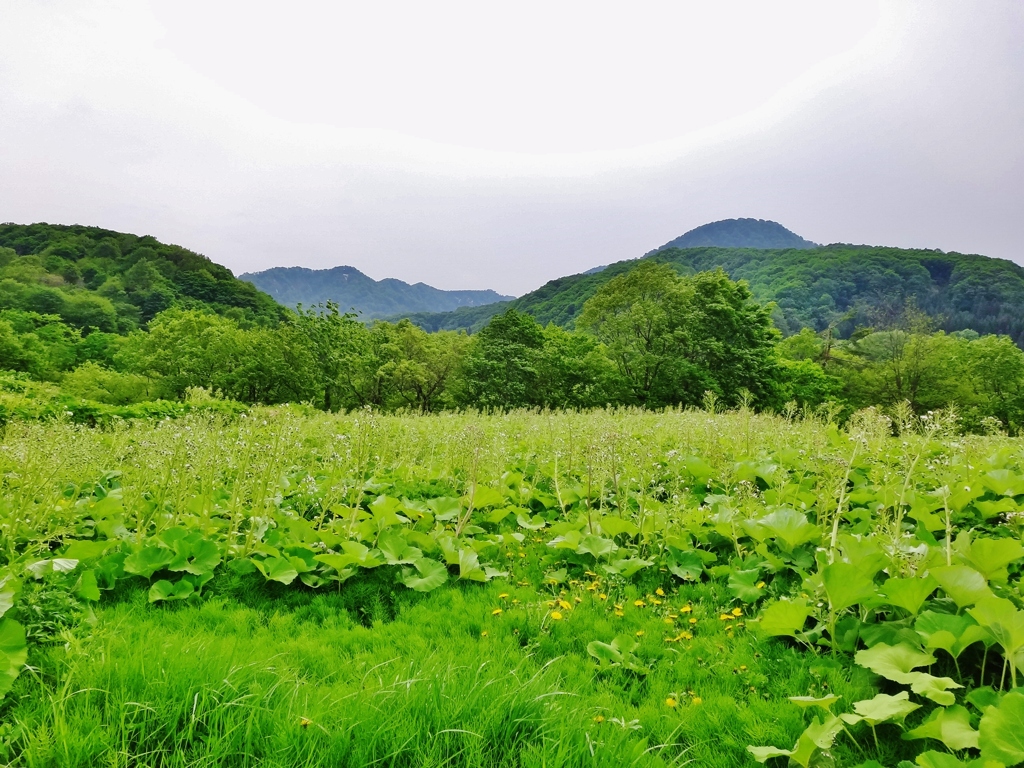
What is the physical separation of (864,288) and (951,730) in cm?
10882

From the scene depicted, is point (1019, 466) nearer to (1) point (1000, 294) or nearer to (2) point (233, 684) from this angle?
(2) point (233, 684)

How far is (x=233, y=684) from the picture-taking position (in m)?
2.12

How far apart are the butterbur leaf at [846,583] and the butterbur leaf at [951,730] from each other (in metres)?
0.59

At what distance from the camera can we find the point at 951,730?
1755 millimetres

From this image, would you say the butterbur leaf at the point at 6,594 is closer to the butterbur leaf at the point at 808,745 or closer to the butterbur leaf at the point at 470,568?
the butterbur leaf at the point at 470,568

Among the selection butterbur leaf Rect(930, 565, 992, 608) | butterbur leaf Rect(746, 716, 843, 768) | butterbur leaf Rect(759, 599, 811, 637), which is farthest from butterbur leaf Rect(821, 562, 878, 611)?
butterbur leaf Rect(746, 716, 843, 768)

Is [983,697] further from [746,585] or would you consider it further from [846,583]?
[746,585]

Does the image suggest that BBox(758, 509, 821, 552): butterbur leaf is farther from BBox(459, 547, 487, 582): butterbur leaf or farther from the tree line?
the tree line

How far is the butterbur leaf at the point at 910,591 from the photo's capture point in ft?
7.64

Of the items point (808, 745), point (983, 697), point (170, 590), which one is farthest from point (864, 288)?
point (170, 590)

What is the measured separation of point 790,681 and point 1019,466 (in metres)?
5.23

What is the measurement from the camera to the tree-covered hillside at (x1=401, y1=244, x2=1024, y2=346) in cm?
7869

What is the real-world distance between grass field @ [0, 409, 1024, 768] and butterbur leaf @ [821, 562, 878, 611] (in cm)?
1

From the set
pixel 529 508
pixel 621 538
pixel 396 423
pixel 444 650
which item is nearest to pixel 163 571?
pixel 444 650
